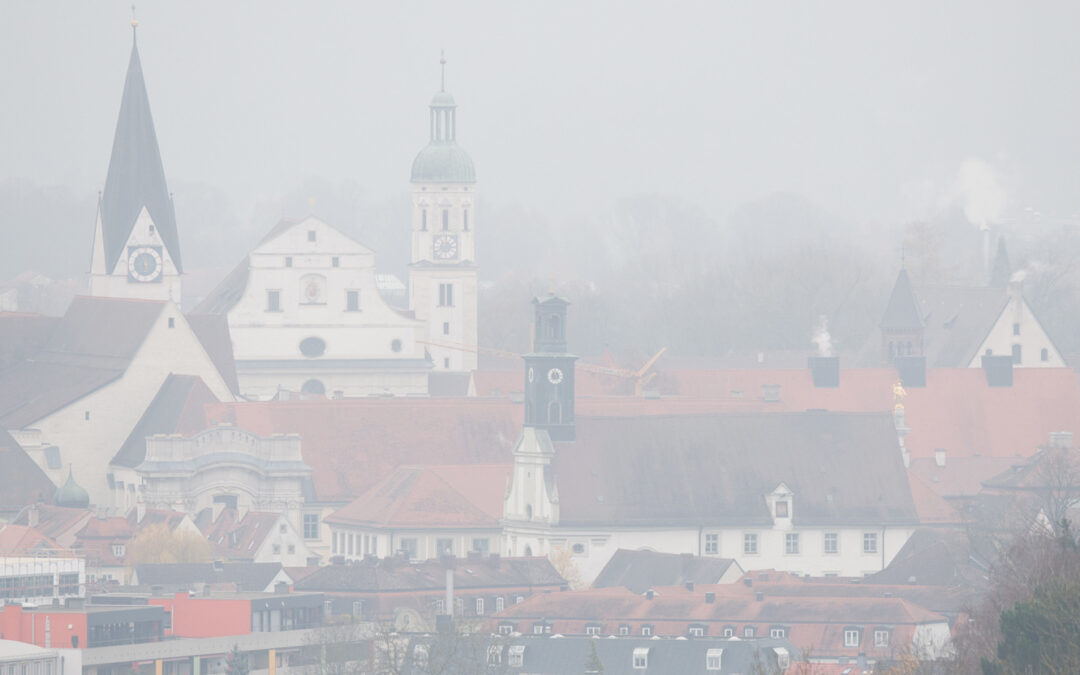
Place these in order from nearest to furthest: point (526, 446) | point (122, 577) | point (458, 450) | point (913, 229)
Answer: point (122, 577), point (526, 446), point (458, 450), point (913, 229)

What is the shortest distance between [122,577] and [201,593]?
11117 millimetres

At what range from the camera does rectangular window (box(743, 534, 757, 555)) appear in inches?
4161

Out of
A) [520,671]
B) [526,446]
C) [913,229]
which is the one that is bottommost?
[520,671]

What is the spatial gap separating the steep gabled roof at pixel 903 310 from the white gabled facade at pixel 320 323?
1787cm

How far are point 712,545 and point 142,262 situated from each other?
31311mm

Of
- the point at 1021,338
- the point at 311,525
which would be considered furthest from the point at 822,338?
the point at 311,525

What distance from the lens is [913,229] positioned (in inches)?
6964

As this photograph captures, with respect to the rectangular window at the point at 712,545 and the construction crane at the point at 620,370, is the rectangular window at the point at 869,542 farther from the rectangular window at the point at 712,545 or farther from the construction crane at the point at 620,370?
the construction crane at the point at 620,370

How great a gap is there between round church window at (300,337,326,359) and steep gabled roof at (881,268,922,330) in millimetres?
21564

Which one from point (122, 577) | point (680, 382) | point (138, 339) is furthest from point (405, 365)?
point (122, 577)

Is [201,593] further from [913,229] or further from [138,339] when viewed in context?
[913,229]

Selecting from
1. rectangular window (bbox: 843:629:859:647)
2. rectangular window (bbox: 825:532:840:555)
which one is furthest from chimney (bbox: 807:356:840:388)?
rectangular window (bbox: 843:629:859:647)

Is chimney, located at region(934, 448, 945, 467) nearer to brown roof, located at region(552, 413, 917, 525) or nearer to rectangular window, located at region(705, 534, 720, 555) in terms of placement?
brown roof, located at region(552, 413, 917, 525)

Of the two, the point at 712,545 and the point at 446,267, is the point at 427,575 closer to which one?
the point at 712,545
